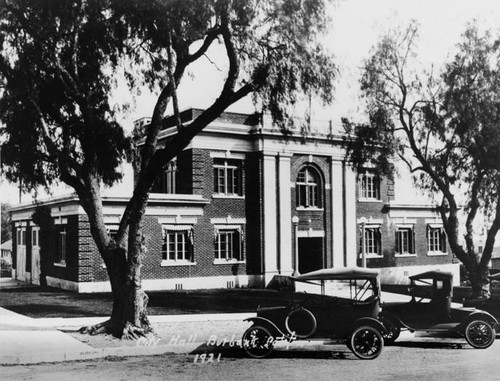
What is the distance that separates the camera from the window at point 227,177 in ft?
77.6

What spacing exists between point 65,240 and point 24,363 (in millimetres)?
12803

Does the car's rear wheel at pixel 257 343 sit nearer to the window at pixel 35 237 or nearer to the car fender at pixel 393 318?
the car fender at pixel 393 318

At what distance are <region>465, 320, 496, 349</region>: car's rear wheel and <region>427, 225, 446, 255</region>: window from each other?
1762 centimetres

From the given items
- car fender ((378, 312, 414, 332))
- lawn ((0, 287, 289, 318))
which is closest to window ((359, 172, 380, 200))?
lawn ((0, 287, 289, 318))

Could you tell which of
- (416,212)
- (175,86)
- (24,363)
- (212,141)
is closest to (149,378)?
(24,363)

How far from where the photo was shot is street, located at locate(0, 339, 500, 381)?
8.67 meters

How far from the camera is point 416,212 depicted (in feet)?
92.4

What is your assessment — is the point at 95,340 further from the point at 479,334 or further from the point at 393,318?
the point at 479,334

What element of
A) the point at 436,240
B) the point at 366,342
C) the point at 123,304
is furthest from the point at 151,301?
the point at 436,240

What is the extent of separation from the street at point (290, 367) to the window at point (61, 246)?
1263 cm

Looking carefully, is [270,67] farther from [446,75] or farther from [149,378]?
[446,75]

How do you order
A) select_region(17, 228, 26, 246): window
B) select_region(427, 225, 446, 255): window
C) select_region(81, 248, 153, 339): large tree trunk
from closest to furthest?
select_region(81, 248, 153, 339): large tree trunk < select_region(17, 228, 26, 246): window < select_region(427, 225, 446, 255): window

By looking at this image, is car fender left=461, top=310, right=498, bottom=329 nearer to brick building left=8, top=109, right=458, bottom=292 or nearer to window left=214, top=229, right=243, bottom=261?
brick building left=8, top=109, right=458, bottom=292

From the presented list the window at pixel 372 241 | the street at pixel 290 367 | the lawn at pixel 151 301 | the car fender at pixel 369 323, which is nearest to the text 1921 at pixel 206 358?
the street at pixel 290 367
